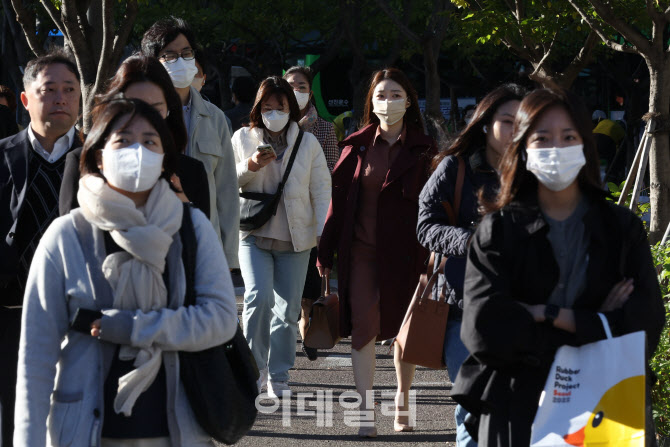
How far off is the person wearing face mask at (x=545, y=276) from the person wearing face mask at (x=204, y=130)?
268cm

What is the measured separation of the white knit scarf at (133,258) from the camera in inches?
124

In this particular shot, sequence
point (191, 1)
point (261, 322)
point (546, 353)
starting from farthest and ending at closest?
point (191, 1)
point (261, 322)
point (546, 353)

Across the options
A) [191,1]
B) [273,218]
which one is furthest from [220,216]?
[191,1]

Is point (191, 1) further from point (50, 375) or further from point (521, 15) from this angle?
point (50, 375)

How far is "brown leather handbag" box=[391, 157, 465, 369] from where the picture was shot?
4996 mm

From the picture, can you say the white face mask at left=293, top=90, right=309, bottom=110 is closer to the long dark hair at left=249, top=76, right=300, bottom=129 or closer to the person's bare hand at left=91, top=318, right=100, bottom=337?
the long dark hair at left=249, top=76, right=300, bottom=129

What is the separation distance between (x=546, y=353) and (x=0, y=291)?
7.57 feet

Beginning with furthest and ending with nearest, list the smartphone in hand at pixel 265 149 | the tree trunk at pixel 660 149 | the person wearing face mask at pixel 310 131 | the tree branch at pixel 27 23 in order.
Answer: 1. the tree branch at pixel 27 23
2. the person wearing face mask at pixel 310 131
3. the tree trunk at pixel 660 149
4. the smartphone in hand at pixel 265 149

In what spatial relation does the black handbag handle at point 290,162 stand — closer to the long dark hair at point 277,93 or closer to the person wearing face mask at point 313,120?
the long dark hair at point 277,93

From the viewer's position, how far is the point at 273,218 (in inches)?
277

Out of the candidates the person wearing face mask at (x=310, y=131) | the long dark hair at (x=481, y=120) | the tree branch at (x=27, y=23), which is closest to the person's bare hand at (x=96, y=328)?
the long dark hair at (x=481, y=120)

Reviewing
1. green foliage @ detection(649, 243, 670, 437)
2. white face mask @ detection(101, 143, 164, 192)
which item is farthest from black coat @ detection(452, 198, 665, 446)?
green foliage @ detection(649, 243, 670, 437)

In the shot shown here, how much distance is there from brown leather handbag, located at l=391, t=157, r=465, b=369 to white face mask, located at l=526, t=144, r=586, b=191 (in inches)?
65.7

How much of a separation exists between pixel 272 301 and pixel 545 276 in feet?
13.1
